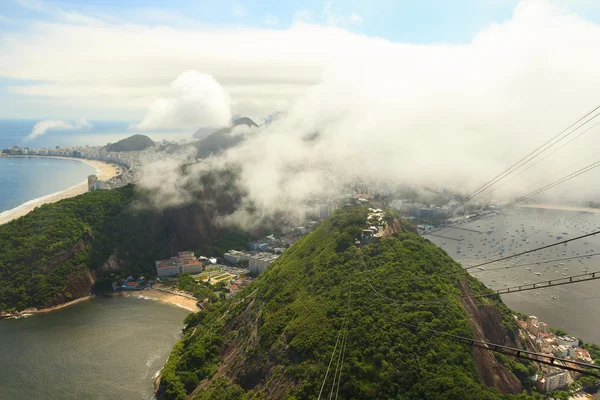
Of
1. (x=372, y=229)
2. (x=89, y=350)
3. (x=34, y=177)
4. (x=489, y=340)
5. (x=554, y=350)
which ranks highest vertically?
(x=372, y=229)

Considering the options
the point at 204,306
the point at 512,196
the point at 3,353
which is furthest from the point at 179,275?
the point at 512,196

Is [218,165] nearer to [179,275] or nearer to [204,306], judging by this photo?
[179,275]

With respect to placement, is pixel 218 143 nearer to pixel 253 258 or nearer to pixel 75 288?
pixel 253 258

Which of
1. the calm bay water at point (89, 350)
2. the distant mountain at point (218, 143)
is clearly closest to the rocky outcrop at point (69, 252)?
the calm bay water at point (89, 350)

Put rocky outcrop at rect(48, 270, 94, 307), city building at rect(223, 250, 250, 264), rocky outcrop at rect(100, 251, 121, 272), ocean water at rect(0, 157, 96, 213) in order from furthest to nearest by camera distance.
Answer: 1. ocean water at rect(0, 157, 96, 213)
2. city building at rect(223, 250, 250, 264)
3. rocky outcrop at rect(100, 251, 121, 272)
4. rocky outcrop at rect(48, 270, 94, 307)

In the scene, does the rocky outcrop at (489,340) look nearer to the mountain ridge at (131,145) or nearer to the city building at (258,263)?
the city building at (258,263)

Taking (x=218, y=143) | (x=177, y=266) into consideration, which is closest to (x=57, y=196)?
(x=218, y=143)

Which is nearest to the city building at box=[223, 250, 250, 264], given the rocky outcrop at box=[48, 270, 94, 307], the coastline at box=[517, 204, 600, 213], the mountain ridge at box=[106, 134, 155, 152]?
the rocky outcrop at box=[48, 270, 94, 307]

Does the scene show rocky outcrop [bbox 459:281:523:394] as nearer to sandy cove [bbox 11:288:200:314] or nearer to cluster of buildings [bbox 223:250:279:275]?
cluster of buildings [bbox 223:250:279:275]
